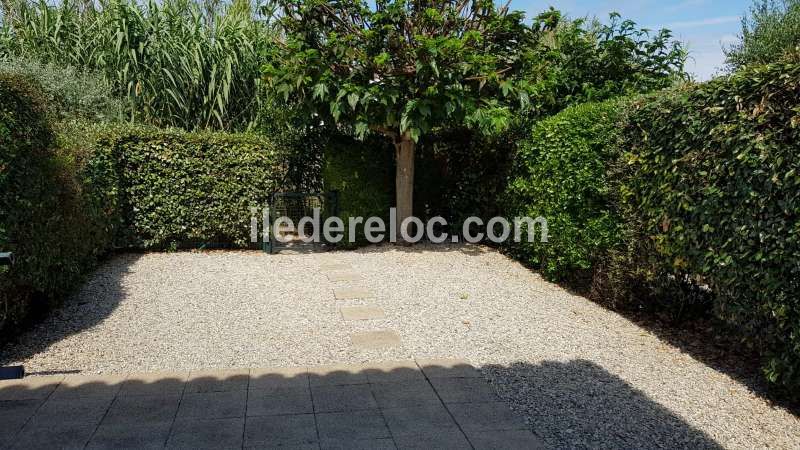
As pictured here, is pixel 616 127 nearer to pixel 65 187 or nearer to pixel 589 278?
pixel 589 278

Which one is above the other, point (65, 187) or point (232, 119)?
point (232, 119)

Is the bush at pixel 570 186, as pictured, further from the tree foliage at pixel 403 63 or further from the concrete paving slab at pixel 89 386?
the concrete paving slab at pixel 89 386

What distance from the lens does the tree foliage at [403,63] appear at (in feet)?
21.6

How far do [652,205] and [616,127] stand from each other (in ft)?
3.27

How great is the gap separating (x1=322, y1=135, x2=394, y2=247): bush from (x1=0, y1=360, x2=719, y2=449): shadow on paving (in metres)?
4.44

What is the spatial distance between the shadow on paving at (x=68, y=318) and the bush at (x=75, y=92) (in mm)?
3308

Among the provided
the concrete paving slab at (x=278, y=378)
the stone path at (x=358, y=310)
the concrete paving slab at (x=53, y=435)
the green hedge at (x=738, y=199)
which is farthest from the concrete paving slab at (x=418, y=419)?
the green hedge at (x=738, y=199)

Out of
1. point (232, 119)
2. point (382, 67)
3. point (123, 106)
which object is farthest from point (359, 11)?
point (123, 106)

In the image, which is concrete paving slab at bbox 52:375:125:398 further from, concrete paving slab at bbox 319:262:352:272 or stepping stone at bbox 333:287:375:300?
concrete paving slab at bbox 319:262:352:272

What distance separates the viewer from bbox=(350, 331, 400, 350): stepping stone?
4297 millimetres

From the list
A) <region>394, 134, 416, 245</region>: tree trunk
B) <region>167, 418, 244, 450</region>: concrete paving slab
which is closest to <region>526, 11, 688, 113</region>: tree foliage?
<region>394, 134, 416, 245</region>: tree trunk

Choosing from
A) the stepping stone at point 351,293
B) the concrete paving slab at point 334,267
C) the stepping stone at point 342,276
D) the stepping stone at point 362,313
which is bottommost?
the stepping stone at point 362,313

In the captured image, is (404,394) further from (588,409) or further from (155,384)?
(155,384)

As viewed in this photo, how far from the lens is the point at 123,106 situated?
859cm
